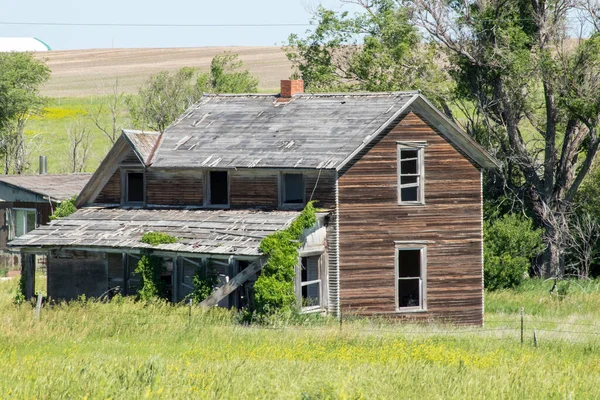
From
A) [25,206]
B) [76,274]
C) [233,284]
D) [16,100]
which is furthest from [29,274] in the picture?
[16,100]

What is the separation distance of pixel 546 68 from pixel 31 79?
1402 inches

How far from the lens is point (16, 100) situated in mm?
57969

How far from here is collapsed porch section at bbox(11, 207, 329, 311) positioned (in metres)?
24.2

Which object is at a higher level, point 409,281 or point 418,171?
point 418,171

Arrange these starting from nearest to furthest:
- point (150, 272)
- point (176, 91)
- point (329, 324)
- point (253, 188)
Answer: point (329, 324)
point (150, 272)
point (253, 188)
point (176, 91)

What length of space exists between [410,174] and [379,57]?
13.7m

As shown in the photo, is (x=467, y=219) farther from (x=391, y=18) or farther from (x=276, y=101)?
(x=391, y=18)

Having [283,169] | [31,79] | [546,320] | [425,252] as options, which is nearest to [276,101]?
[283,169]

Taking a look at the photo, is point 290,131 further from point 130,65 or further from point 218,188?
point 130,65

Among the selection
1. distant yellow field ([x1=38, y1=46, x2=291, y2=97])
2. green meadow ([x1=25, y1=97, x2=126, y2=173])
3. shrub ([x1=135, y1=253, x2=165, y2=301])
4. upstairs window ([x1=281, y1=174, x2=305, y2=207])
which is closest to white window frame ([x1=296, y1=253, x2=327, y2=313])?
upstairs window ([x1=281, y1=174, x2=305, y2=207])

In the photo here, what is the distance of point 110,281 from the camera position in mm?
27359

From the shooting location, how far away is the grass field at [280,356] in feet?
39.4

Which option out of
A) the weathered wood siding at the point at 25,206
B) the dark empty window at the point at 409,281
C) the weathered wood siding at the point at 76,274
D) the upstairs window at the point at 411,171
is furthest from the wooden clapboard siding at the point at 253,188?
the weathered wood siding at the point at 25,206

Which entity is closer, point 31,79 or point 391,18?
point 391,18
